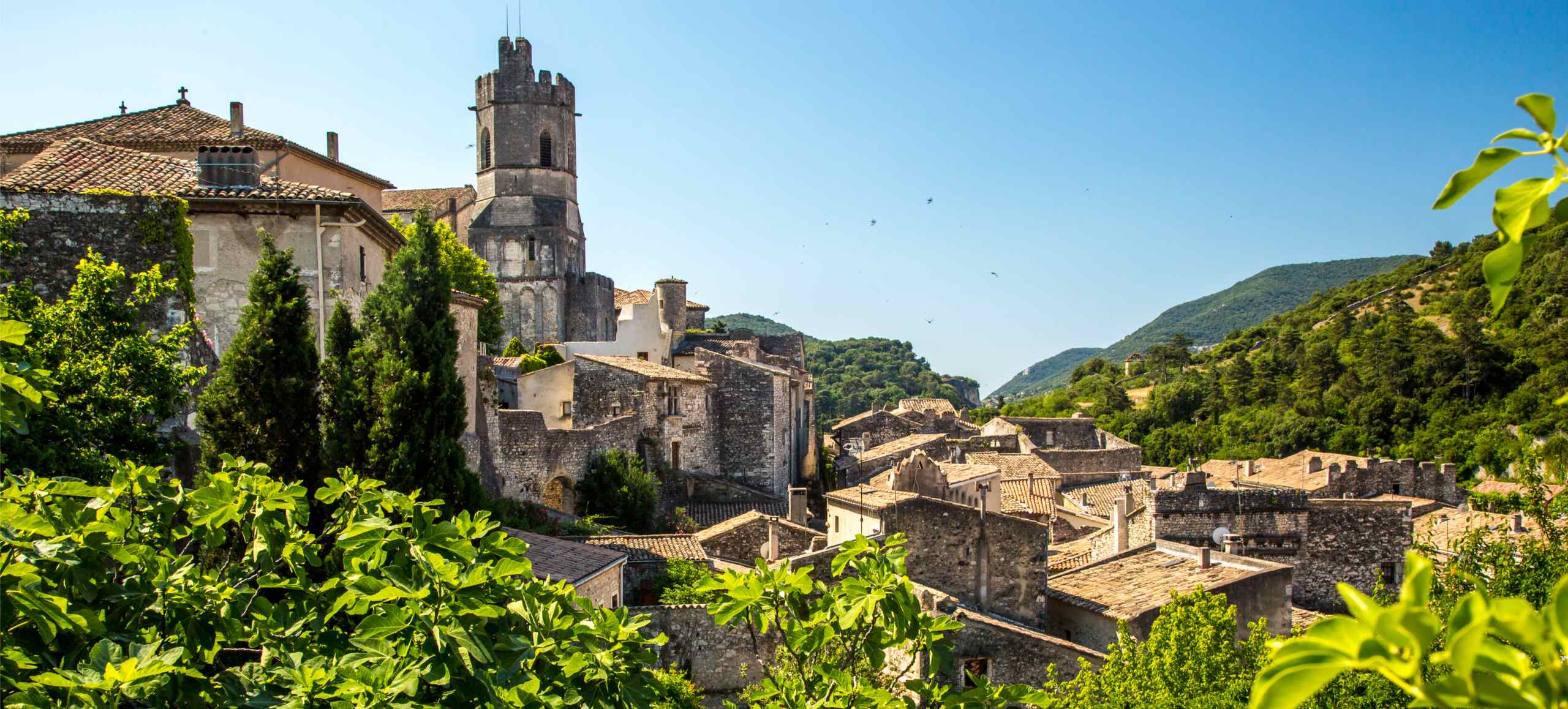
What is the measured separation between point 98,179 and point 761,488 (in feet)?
80.2

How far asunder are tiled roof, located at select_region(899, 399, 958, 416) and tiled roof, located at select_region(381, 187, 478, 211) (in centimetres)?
2967

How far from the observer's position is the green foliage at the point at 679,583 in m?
→ 19.8

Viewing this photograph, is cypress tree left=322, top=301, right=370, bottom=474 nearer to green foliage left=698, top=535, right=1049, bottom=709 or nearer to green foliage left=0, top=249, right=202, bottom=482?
green foliage left=0, top=249, right=202, bottom=482

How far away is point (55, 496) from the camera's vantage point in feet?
19.9

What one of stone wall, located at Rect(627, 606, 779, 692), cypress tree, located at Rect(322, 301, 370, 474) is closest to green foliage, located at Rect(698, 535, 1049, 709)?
cypress tree, located at Rect(322, 301, 370, 474)

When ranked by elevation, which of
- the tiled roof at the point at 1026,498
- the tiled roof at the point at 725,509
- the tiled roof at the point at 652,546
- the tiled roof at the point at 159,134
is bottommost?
the tiled roof at the point at 1026,498

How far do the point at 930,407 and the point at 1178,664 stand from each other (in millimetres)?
55775

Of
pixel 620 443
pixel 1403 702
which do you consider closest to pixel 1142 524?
pixel 1403 702

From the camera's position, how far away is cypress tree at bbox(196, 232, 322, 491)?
542 inches

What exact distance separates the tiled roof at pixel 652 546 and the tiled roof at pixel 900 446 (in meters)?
22.1

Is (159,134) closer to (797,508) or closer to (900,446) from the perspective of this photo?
(797,508)

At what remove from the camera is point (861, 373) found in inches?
4786

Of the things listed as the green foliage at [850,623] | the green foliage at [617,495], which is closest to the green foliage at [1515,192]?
the green foliage at [850,623]

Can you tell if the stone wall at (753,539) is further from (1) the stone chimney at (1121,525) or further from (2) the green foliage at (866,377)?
(2) the green foliage at (866,377)
